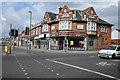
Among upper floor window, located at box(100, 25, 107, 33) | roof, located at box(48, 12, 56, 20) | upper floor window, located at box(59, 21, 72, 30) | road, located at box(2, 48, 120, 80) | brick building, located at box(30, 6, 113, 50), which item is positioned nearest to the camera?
road, located at box(2, 48, 120, 80)

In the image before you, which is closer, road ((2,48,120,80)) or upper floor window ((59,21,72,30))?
road ((2,48,120,80))

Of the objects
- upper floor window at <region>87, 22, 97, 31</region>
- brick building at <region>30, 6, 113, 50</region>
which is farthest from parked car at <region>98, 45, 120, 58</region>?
upper floor window at <region>87, 22, 97, 31</region>

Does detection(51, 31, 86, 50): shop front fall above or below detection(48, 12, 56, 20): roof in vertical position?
below

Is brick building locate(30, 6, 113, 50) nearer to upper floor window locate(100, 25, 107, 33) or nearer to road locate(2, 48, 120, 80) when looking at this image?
upper floor window locate(100, 25, 107, 33)

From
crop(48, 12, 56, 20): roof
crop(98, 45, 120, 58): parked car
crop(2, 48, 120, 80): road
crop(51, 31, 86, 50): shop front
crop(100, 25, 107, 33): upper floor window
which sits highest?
crop(48, 12, 56, 20): roof

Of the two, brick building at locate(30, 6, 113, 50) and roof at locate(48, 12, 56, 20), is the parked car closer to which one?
brick building at locate(30, 6, 113, 50)

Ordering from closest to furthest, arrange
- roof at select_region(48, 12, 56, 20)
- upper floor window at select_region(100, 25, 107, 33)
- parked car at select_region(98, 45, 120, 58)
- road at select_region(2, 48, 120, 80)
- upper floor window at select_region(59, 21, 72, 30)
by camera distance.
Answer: road at select_region(2, 48, 120, 80) → parked car at select_region(98, 45, 120, 58) → upper floor window at select_region(59, 21, 72, 30) → upper floor window at select_region(100, 25, 107, 33) → roof at select_region(48, 12, 56, 20)

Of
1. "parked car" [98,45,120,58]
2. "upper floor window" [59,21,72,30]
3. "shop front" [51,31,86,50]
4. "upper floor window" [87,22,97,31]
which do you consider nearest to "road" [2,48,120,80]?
"parked car" [98,45,120,58]

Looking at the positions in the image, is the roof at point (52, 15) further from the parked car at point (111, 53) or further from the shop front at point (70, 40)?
the parked car at point (111, 53)

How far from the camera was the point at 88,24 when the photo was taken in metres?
50.8

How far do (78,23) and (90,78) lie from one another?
40.1m

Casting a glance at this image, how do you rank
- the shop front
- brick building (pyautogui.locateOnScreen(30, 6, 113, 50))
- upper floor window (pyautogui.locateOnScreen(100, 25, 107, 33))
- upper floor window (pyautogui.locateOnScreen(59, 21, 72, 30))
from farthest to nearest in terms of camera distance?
upper floor window (pyautogui.locateOnScreen(100, 25, 107, 33)) < upper floor window (pyautogui.locateOnScreen(59, 21, 72, 30)) < brick building (pyautogui.locateOnScreen(30, 6, 113, 50)) < the shop front

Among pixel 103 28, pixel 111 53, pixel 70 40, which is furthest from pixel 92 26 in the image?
pixel 111 53

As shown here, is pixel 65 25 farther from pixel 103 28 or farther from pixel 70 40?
pixel 103 28
